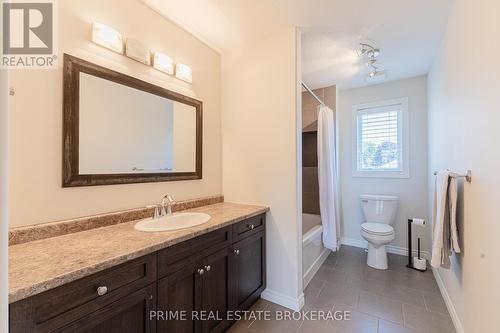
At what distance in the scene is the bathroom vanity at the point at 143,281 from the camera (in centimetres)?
80

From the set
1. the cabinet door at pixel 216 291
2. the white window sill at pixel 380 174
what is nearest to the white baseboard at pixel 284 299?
the cabinet door at pixel 216 291

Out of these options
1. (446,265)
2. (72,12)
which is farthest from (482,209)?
(72,12)

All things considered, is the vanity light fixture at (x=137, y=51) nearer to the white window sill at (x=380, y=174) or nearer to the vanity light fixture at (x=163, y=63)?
the vanity light fixture at (x=163, y=63)

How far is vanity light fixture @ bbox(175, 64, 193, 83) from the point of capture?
1917 millimetres

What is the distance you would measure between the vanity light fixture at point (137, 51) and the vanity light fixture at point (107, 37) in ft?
0.15

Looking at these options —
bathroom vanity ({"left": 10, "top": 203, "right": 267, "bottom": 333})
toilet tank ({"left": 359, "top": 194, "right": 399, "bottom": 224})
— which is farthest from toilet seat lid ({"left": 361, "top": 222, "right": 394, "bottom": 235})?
bathroom vanity ({"left": 10, "top": 203, "right": 267, "bottom": 333})

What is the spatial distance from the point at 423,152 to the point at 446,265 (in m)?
1.80

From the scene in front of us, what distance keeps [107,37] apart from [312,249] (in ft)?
8.61

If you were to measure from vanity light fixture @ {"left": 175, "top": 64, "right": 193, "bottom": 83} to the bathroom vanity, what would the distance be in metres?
1.20

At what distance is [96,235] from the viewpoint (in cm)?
125

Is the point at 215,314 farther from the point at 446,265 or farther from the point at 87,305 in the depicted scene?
the point at 446,265

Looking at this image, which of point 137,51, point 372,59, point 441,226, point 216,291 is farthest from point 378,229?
point 137,51

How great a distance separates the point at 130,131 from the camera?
1617 mm

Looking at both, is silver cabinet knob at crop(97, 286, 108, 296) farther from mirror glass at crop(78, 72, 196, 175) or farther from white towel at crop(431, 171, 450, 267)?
white towel at crop(431, 171, 450, 267)
